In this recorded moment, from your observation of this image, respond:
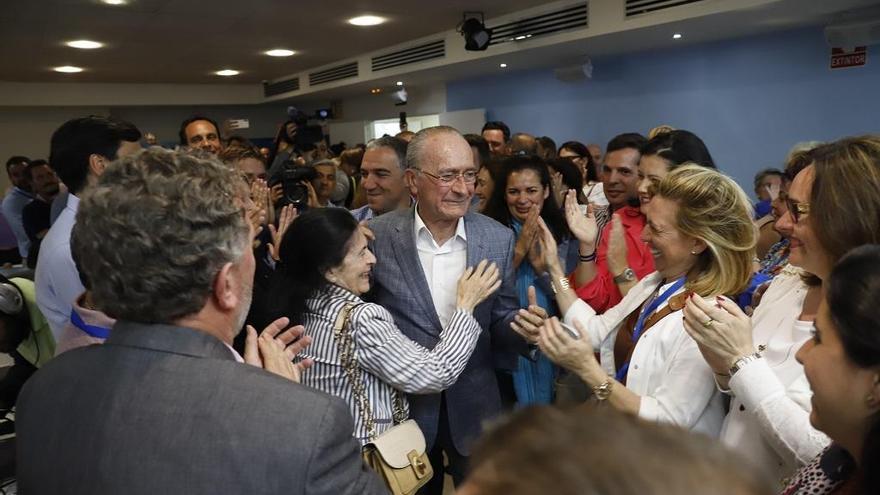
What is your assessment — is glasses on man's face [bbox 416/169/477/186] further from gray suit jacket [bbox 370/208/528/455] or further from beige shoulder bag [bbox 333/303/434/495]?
beige shoulder bag [bbox 333/303/434/495]

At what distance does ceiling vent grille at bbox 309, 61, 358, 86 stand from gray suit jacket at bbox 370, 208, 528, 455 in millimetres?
7137

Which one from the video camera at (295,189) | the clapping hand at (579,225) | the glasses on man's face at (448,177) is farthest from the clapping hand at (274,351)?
the video camera at (295,189)

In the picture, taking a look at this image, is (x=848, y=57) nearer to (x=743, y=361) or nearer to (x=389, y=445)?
(x=743, y=361)

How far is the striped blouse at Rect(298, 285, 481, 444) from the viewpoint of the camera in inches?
62.9

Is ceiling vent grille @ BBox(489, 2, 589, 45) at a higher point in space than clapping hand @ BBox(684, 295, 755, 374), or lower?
higher

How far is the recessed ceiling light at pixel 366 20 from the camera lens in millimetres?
5878

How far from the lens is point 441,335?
67.9 inches

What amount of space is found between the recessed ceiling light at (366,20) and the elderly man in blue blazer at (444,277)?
4.23 m

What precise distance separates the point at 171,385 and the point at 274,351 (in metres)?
0.46

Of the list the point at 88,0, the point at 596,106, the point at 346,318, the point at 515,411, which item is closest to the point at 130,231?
the point at 515,411

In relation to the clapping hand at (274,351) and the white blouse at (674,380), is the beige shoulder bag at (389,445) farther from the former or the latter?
the white blouse at (674,380)

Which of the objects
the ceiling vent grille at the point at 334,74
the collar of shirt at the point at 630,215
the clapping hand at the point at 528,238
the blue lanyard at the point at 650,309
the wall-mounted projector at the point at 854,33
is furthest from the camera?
the ceiling vent grille at the point at 334,74

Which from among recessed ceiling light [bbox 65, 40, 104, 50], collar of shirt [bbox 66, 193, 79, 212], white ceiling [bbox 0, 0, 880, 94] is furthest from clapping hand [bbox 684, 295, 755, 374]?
recessed ceiling light [bbox 65, 40, 104, 50]

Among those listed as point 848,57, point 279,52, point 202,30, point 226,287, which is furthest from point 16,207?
point 848,57
